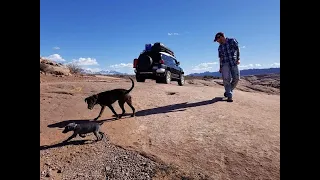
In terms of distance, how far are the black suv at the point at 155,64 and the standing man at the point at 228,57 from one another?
6505mm

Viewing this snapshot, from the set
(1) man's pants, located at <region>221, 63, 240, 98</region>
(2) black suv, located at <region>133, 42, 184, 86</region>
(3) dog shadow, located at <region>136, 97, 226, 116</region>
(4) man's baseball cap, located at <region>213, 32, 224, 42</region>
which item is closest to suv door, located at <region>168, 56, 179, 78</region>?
(2) black suv, located at <region>133, 42, 184, 86</region>

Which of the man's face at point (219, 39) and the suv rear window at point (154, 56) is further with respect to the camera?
the suv rear window at point (154, 56)

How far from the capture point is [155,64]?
1498 centimetres

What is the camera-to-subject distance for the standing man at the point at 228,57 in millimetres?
8453

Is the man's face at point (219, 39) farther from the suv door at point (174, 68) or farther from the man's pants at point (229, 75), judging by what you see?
the suv door at point (174, 68)

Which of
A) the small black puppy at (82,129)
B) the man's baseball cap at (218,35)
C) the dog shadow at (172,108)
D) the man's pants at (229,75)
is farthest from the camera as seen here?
the man's pants at (229,75)

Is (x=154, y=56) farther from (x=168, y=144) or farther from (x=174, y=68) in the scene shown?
(x=168, y=144)

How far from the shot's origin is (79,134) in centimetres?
546

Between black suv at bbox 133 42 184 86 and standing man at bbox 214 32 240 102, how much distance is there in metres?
6.50

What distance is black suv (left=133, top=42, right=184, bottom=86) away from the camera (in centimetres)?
1497

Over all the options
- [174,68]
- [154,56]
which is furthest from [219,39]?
[174,68]

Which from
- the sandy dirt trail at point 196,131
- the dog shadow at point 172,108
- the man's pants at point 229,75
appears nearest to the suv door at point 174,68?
the sandy dirt trail at point 196,131
